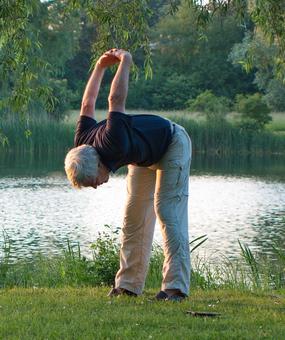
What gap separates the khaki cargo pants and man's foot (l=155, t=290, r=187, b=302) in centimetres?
4

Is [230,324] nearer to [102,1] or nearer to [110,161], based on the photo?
[110,161]

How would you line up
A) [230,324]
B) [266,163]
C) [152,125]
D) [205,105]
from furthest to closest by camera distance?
[205,105] < [266,163] < [152,125] < [230,324]

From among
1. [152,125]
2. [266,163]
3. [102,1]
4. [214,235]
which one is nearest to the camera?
[152,125]

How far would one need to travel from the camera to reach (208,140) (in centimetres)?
3453

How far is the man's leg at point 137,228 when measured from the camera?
6.21 m

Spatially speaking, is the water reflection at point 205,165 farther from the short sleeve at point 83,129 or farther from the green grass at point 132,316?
the short sleeve at point 83,129

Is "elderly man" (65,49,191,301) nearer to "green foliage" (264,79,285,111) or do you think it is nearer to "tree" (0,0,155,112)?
"tree" (0,0,155,112)

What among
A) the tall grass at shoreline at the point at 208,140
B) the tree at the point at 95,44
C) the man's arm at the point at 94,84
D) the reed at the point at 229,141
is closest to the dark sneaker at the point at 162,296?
the man's arm at the point at 94,84

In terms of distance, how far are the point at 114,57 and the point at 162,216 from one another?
3.43ft

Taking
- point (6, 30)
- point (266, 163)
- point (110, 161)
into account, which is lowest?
point (266, 163)

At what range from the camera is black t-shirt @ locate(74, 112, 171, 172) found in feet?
18.2

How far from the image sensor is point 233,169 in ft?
102

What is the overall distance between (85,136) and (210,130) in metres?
28.4

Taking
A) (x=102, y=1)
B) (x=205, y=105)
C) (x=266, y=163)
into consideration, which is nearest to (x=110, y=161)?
(x=102, y=1)
